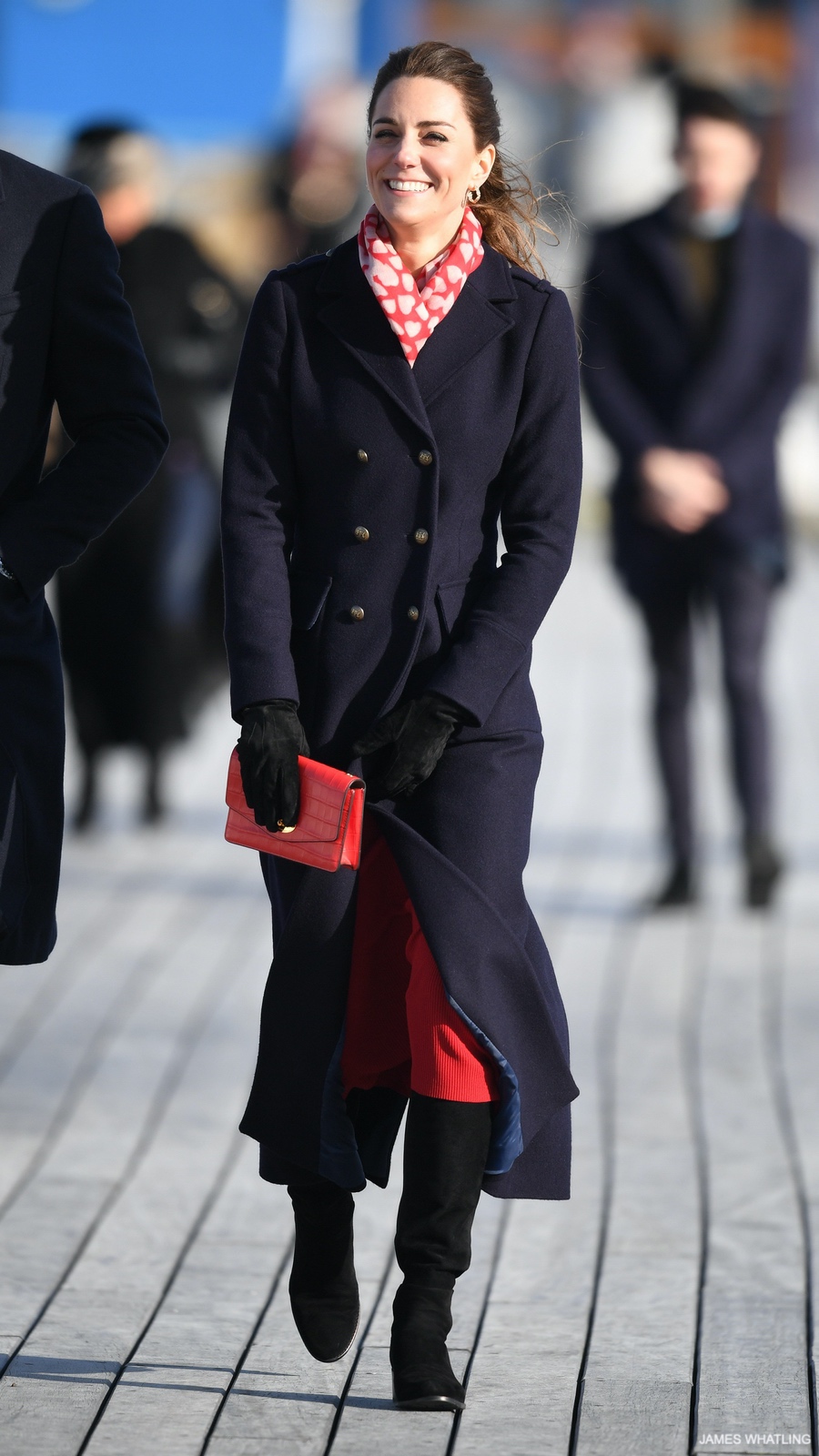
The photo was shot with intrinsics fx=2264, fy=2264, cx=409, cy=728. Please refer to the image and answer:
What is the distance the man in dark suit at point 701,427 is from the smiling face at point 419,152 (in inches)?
133

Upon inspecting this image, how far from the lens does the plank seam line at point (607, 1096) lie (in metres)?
3.22

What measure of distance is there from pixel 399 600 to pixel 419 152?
0.59 m

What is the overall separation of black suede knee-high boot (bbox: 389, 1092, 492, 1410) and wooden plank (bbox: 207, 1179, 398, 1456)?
0.45ft

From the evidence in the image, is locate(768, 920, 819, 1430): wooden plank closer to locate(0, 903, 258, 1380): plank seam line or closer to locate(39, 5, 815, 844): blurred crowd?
locate(0, 903, 258, 1380): plank seam line

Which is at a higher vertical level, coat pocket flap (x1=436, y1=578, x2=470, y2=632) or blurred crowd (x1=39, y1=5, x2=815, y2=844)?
coat pocket flap (x1=436, y1=578, x2=470, y2=632)

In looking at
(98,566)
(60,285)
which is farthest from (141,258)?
(60,285)

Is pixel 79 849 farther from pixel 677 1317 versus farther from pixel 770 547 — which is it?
pixel 677 1317

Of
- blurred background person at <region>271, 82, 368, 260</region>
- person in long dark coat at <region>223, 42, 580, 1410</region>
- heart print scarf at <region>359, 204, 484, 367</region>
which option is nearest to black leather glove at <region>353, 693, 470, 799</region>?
person in long dark coat at <region>223, 42, 580, 1410</region>

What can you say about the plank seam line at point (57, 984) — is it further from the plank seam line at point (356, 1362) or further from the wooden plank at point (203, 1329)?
the plank seam line at point (356, 1362)

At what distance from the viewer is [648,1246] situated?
3771 mm

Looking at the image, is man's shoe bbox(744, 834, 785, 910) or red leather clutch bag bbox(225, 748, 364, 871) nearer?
red leather clutch bag bbox(225, 748, 364, 871)

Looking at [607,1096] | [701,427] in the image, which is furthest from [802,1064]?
[701,427]

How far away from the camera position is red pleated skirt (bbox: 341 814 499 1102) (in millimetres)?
2939

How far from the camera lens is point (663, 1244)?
149 inches
